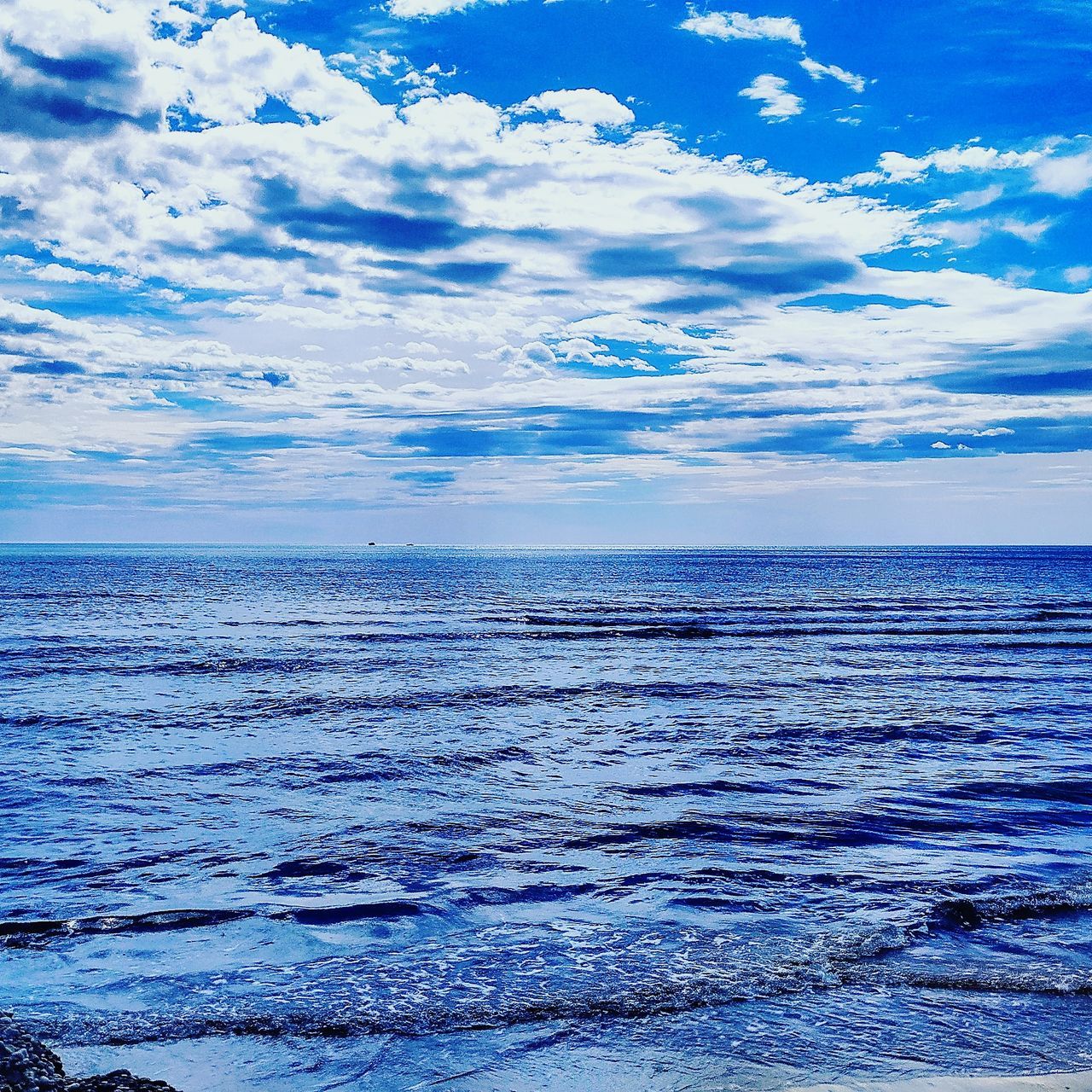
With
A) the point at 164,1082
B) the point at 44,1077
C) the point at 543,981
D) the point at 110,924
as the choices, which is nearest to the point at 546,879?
the point at 543,981

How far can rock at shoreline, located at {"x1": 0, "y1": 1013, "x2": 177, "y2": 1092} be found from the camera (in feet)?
17.8

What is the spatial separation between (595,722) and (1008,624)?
126ft

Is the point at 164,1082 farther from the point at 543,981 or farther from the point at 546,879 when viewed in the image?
the point at 546,879

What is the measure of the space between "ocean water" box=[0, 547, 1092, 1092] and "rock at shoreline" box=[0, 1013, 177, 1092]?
1.98ft

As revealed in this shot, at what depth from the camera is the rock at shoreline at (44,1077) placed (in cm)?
542

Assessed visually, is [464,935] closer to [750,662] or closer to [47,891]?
[47,891]

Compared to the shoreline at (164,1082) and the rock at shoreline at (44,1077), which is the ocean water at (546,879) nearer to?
the shoreline at (164,1082)

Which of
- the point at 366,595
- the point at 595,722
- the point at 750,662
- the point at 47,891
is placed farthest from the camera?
the point at 366,595

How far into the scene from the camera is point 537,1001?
24.3 ft

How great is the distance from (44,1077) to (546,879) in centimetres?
604

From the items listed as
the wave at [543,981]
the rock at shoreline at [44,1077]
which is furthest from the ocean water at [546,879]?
the rock at shoreline at [44,1077]

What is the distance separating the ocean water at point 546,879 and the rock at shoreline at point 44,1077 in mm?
604

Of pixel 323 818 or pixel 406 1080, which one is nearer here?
pixel 406 1080

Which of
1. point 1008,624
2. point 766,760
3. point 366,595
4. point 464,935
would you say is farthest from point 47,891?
point 366,595
